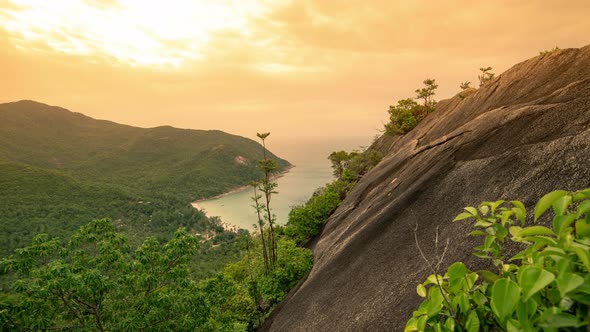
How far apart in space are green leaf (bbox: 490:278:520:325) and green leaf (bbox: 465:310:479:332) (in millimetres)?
255

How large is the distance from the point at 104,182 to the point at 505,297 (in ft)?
515

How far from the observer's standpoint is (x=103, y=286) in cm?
926

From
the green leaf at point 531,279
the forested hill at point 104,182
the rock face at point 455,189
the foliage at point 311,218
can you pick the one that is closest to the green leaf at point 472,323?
the green leaf at point 531,279

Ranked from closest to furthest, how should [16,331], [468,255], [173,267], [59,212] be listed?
[468,255], [16,331], [173,267], [59,212]

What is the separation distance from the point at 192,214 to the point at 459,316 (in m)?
125

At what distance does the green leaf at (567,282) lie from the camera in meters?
1.13

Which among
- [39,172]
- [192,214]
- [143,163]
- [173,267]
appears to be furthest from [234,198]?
[173,267]

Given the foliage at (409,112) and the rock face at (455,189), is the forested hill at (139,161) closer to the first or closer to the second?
the foliage at (409,112)

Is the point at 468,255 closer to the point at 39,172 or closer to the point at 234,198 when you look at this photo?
the point at 39,172

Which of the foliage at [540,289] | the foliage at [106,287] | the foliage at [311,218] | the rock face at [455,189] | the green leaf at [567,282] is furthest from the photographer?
the foliage at [311,218]

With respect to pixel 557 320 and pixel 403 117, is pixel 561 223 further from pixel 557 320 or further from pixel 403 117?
pixel 403 117

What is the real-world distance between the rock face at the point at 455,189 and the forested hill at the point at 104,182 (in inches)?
3026

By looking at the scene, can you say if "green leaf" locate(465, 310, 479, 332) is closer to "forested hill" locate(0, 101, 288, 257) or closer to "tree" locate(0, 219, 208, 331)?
"tree" locate(0, 219, 208, 331)

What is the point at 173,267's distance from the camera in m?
11.5
